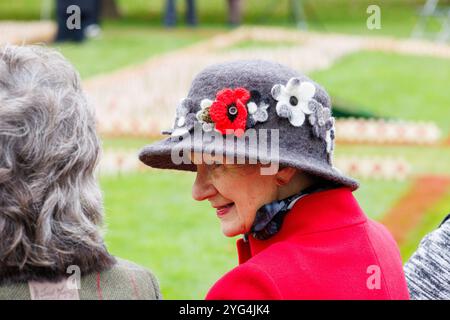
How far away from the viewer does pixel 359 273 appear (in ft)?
7.41

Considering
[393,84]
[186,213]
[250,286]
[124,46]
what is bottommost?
[124,46]

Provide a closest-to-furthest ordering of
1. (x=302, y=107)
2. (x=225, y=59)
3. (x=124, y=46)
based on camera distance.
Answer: (x=302, y=107), (x=225, y=59), (x=124, y=46)

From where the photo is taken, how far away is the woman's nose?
94.7 inches

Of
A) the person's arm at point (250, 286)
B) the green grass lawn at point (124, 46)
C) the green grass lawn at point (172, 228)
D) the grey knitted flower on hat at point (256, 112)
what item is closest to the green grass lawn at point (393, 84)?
the green grass lawn at point (124, 46)

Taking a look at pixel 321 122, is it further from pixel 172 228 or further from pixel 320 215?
pixel 172 228

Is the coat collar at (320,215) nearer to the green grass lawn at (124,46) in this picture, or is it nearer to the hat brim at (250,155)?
the hat brim at (250,155)

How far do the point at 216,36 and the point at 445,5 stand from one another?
8410mm

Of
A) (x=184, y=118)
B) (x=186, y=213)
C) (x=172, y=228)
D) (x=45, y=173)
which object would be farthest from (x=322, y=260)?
(x=186, y=213)

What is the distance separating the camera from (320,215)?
232 cm

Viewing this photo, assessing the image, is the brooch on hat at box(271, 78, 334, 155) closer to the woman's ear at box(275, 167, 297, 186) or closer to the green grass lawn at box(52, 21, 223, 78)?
the woman's ear at box(275, 167, 297, 186)

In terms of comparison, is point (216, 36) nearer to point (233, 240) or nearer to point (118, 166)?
point (118, 166)

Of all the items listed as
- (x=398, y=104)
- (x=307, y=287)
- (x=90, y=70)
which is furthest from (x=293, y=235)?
(x=90, y=70)

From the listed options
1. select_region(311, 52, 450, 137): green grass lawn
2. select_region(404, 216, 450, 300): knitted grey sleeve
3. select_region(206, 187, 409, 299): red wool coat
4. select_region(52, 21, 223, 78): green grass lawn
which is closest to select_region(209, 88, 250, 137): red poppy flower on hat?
select_region(206, 187, 409, 299): red wool coat

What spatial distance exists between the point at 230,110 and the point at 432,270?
854 mm
